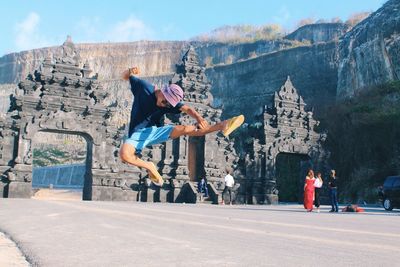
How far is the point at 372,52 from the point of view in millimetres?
53562

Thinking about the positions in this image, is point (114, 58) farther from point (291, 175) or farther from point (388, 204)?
point (388, 204)

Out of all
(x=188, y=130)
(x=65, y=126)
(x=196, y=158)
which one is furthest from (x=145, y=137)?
(x=196, y=158)

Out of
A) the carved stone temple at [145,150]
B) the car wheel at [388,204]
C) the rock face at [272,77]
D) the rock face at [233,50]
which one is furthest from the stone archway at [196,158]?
the rock face at [233,50]

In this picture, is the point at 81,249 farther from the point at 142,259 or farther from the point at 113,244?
the point at 142,259

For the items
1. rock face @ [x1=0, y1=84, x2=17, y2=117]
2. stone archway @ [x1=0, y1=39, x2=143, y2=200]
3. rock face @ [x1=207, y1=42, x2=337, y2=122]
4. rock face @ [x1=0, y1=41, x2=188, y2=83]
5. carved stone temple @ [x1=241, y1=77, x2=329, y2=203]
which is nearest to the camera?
stone archway @ [x1=0, y1=39, x2=143, y2=200]

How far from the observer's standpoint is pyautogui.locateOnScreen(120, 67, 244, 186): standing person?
22.6ft

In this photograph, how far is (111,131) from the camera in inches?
1124

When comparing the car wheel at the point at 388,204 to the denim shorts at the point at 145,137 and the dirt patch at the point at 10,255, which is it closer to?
the denim shorts at the point at 145,137

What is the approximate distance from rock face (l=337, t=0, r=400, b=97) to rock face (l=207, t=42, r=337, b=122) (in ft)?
29.8

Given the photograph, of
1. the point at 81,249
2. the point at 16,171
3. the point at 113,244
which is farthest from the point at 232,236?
the point at 16,171

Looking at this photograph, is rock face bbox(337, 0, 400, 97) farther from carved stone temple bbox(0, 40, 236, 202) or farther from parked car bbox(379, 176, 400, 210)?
parked car bbox(379, 176, 400, 210)

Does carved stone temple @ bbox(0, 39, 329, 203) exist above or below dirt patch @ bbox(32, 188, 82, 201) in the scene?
above

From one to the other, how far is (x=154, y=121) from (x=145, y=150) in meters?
22.2

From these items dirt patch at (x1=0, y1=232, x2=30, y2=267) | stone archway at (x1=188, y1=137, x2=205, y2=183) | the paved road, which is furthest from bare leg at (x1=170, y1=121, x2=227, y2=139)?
stone archway at (x1=188, y1=137, x2=205, y2=183)
